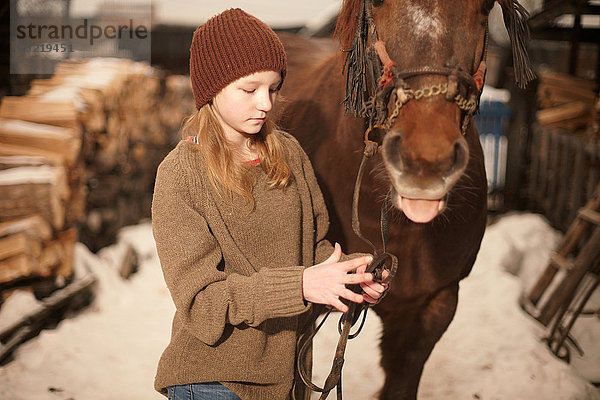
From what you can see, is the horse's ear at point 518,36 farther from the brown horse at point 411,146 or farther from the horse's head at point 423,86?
the horse's head at point 423,86

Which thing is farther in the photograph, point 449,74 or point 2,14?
point 2,14

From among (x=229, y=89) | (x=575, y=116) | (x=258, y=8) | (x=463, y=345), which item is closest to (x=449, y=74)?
(x=229, y=89)

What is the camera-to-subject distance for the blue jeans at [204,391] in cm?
126

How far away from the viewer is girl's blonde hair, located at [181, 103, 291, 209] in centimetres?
118

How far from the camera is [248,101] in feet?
3.84

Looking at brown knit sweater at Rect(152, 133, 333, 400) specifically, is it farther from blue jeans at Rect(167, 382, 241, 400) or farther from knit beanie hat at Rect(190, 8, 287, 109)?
knit beanie hat at Rect(190, 8, 287, 109)

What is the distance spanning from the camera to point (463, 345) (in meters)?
3.00

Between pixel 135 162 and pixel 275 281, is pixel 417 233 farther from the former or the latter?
pixel 135 162

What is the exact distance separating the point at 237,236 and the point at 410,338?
0.99 metres

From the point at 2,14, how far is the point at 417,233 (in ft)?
10.3

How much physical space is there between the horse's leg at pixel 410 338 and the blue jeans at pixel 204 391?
723mm

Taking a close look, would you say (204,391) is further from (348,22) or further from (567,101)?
(567,101)

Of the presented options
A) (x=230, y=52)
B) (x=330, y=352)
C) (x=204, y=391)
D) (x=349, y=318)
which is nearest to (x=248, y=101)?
(x=230, y=52)

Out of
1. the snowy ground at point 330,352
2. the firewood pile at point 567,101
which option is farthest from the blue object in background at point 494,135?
the snowy ground at point 330,352
